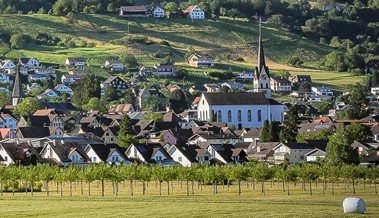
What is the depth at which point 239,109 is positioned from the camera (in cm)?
14150

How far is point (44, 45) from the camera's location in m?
190

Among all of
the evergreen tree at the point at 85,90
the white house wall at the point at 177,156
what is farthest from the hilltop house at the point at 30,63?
the white house wall at the point at 177,156

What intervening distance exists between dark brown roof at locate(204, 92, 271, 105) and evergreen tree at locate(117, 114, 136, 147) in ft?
66.8

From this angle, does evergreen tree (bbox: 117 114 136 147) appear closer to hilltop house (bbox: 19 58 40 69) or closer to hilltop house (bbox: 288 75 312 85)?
hilltop house (bbox: 19 58 40 69)

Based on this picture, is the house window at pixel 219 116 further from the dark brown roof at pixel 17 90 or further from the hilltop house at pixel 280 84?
the hilltop house at pixel 280 84

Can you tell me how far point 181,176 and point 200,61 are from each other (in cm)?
11185

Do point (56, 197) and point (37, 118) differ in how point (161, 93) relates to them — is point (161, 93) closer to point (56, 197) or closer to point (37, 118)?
point (37, 118)

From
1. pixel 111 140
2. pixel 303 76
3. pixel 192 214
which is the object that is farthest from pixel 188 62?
pixel 192 214

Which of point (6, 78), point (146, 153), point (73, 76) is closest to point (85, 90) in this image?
point (73, 76)

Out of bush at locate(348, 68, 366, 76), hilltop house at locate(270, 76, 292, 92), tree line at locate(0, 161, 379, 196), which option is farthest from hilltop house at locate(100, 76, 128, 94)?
tree line at locate(0, 161, 379, 196)

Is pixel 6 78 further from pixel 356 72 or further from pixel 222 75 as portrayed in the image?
pixel 356 72

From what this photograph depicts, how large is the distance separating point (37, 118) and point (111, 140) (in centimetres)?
1666

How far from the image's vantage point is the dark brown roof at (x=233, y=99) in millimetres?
140625

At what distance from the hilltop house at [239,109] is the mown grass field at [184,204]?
68378mm
